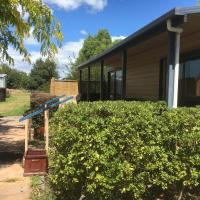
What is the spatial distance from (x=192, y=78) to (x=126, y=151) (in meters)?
5.35

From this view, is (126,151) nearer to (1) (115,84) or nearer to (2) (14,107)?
(1) (115,84)

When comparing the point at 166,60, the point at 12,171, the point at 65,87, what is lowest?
the point at 12,171

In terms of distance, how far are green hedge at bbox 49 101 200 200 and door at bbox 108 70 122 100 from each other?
40.9ft

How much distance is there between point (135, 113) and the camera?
14.8 feet

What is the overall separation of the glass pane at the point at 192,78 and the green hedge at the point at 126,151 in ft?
14.1

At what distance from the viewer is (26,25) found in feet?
21.7

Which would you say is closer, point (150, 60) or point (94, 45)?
point (150, 60)

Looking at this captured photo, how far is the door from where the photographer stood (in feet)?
58.4

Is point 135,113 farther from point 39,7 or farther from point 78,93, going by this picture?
point 78,93

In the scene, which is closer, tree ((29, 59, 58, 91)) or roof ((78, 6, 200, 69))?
roof ((78, 6, 200, 69))

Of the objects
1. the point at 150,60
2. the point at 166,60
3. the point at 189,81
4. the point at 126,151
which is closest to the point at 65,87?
the point at 150,60

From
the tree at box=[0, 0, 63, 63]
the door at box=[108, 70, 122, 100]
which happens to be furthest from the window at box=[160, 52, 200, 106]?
the door at box=[108, 70, 122, 100]

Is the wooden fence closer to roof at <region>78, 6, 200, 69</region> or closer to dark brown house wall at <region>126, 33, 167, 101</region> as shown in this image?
dark brown house wall at <region>126, 33, 167, 101</region>

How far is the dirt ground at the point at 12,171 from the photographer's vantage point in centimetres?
518
